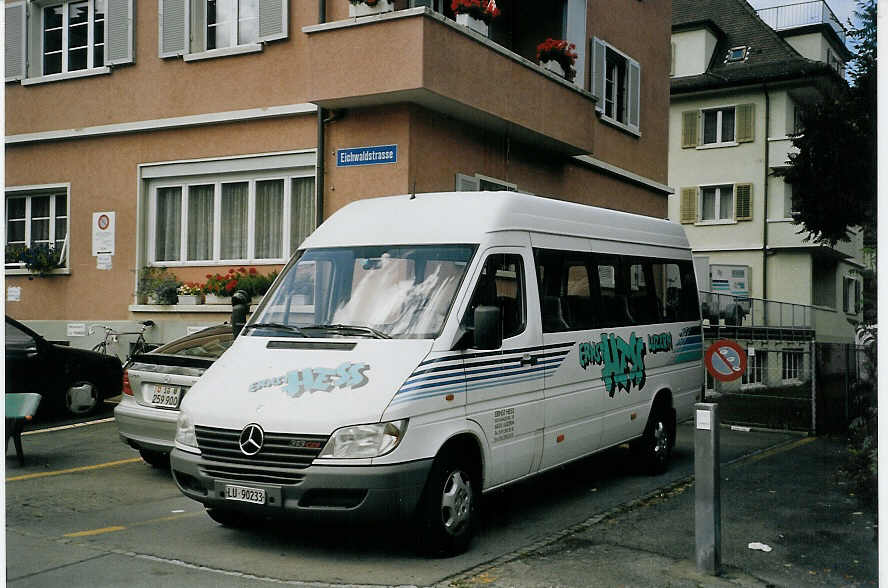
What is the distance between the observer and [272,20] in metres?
15.7

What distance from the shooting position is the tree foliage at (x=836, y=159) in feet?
39.4

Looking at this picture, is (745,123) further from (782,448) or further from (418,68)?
(782,448)

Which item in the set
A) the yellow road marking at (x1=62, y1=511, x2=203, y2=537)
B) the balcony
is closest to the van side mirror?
the yellow road marking at (x1=62, y1=511, x2=203, y2=537)

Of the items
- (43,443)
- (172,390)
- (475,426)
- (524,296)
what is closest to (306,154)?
(43,443)

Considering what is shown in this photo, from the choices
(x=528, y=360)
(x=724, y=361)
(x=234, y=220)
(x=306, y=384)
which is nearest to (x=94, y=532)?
A: (x=306, y=384)

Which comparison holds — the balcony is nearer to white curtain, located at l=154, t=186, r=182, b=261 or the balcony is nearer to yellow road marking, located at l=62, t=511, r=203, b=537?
white curtain, located at l=154, t=186, r=182, b=261

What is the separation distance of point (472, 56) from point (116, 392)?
6.84m

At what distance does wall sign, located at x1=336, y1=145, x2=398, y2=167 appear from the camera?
14492mm

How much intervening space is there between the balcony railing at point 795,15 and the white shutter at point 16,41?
101ft

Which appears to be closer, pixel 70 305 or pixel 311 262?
pixel 311 262

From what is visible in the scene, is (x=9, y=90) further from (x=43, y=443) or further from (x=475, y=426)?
(x=475, y=426)

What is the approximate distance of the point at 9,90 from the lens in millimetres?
18359

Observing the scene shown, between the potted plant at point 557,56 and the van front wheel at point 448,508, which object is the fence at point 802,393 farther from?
the van front wheel at point 448,508

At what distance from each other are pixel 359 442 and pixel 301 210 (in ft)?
31.2
